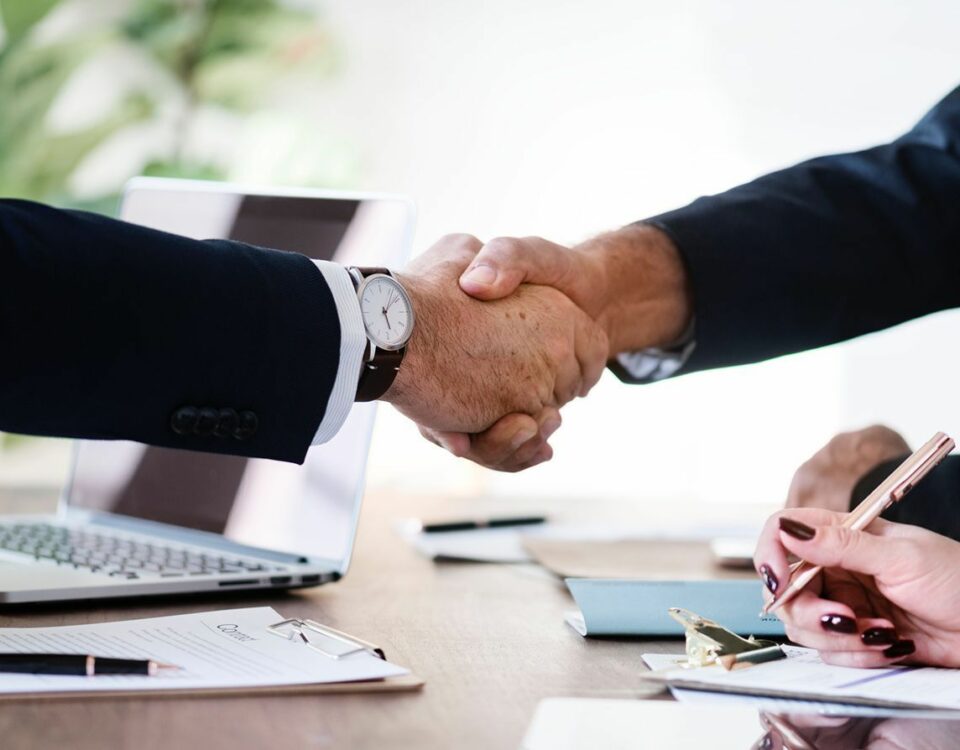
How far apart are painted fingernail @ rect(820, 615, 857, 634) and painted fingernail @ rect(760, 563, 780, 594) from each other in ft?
0.13

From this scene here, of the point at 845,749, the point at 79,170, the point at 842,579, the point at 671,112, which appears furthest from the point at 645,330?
the point at 79,170

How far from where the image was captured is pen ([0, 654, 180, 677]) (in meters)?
0.68

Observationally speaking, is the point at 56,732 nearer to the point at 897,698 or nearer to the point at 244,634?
the point at 244,634

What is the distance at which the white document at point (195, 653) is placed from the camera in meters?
0.67

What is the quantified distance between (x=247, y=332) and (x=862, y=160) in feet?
2.76

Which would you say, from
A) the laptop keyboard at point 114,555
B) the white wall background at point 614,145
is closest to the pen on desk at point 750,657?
the laptop keyboard at point 114,555

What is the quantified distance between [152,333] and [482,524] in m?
0.70

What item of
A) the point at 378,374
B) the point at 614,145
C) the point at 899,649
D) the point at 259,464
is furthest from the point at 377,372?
the point at 614,145

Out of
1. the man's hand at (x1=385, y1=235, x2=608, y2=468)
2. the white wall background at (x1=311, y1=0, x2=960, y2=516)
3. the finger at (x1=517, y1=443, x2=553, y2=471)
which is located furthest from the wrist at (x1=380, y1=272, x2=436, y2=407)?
the white wall background at (x1=311, y1=0, x2=960, y2=516)

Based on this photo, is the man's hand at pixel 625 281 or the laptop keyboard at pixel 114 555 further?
the man's hand at pixel 625 281

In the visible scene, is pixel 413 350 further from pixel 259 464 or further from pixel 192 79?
pixel 192 79

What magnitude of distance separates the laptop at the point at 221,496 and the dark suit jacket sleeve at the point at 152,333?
0.16 m

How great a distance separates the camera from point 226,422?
885 mm

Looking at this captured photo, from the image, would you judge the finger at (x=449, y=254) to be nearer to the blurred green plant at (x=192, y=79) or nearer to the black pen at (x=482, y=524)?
the black pen at (x=482, y=524)
